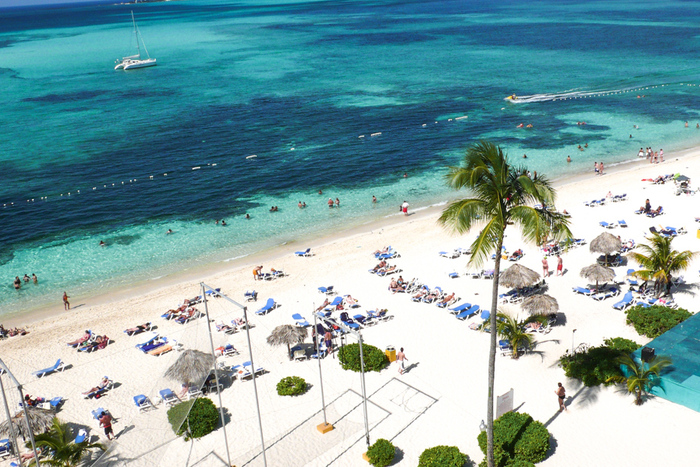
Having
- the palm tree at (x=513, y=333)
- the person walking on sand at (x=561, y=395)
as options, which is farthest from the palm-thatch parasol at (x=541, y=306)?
the person walking on sand at (x=561, y=395)

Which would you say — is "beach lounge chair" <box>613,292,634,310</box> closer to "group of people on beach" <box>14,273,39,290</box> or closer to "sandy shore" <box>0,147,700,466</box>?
"sandy shore" <box>0,147,700,466</box>

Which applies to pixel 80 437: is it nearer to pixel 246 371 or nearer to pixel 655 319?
pixel 246 371

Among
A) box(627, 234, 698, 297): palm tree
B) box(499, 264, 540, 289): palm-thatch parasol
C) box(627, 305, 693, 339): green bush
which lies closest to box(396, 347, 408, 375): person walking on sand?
box(499, 264, 540, 289): palm-thatch parasol

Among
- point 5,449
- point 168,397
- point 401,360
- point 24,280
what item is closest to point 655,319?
point 401,360

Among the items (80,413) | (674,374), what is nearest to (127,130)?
(80,413)

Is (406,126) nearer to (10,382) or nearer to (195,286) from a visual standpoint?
(195,286)

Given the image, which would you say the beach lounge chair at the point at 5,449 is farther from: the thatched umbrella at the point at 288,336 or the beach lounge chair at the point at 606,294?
the beach lounge chair at the point at 606,294
